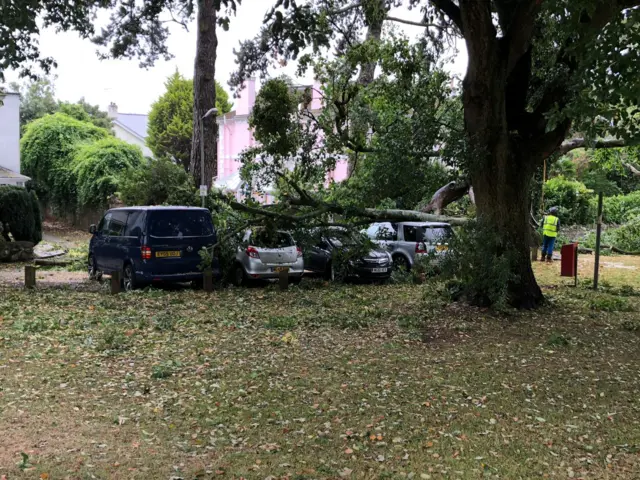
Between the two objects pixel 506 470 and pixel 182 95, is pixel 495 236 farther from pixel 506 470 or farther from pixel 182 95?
pixel 182 95

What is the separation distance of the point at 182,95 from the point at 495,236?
43.9 metres

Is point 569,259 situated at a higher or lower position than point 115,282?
higher

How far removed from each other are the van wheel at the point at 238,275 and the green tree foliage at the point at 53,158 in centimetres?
2473

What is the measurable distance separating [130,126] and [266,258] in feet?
180

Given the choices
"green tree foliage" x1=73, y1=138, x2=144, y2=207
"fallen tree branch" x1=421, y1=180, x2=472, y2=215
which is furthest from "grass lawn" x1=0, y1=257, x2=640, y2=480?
"green tree foliage" x1=73, y1=138, x2=144, y2=207

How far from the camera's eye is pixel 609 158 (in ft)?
53.4

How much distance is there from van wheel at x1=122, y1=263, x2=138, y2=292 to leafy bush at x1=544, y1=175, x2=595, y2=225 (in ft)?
74.4

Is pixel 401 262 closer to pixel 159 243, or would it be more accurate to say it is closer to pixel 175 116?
pixel 159 243

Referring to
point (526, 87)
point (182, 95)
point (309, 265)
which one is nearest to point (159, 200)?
point (309, 265)

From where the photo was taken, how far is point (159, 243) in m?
13.1

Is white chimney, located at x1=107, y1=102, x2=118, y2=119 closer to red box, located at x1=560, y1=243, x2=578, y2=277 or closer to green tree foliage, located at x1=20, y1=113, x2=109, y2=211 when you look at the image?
green tree foliage, located at x1=20, y1=113, x2=109, y2=211

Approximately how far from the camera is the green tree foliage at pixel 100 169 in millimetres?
33781

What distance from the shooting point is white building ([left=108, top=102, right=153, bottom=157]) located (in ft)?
194

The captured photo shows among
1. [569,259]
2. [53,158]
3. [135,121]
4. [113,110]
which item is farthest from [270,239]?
[135,121]
